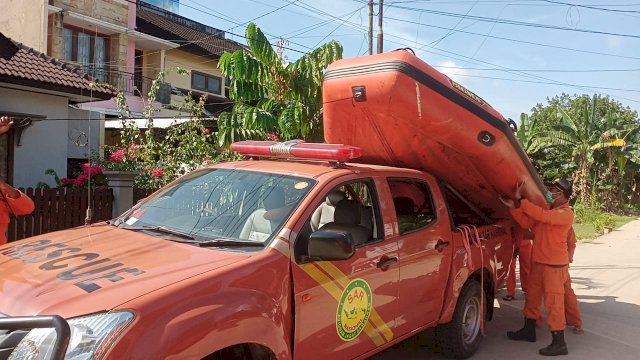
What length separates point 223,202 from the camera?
370 cm

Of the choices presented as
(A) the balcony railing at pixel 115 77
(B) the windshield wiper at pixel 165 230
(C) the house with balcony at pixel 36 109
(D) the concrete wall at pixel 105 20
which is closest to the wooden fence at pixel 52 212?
(C) the house with balcony at pixel 36 109

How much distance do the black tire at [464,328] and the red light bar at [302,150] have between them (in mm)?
1920

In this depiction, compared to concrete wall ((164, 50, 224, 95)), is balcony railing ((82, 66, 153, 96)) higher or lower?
lower

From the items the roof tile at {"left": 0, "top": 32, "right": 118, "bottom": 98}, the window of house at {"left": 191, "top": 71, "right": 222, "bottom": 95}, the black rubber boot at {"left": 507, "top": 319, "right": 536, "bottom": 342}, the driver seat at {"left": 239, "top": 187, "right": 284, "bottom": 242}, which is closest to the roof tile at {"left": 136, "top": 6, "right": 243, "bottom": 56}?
the window of house at {"left": 191, "top": 71, "right": 222, "bottom": 95}

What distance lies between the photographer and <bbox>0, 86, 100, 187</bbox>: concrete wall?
10.7 metres

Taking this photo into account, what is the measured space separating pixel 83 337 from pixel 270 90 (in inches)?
342

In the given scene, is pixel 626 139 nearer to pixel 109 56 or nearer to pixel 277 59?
pixel 277 59

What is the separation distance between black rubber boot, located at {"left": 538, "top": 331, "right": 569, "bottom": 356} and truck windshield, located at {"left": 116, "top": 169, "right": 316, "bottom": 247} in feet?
10.3

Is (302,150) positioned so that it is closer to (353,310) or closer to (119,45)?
(353,310)

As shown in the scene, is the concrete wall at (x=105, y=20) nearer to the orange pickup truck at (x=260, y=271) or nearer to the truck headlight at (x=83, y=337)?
the orange pickup truck at (x=260, y=271)

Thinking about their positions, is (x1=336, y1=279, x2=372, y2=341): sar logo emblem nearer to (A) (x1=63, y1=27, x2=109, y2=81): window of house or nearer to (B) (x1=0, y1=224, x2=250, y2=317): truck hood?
(B) (x1=0, y1=224, x2=250, y2=317): truck hood

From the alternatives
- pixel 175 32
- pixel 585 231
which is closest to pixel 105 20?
pixel 175 32

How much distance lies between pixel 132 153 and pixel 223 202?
659cm

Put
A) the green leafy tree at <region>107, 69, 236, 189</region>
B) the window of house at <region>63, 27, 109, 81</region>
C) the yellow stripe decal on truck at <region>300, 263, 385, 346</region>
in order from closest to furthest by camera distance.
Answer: the yellow stripe decal on truck at <region>300, 263, 385, 346</region> < the green leafy tree at <region>107, 69, 236, 189</region> < the window of house at <region>63, 27, 109, 81</region>
